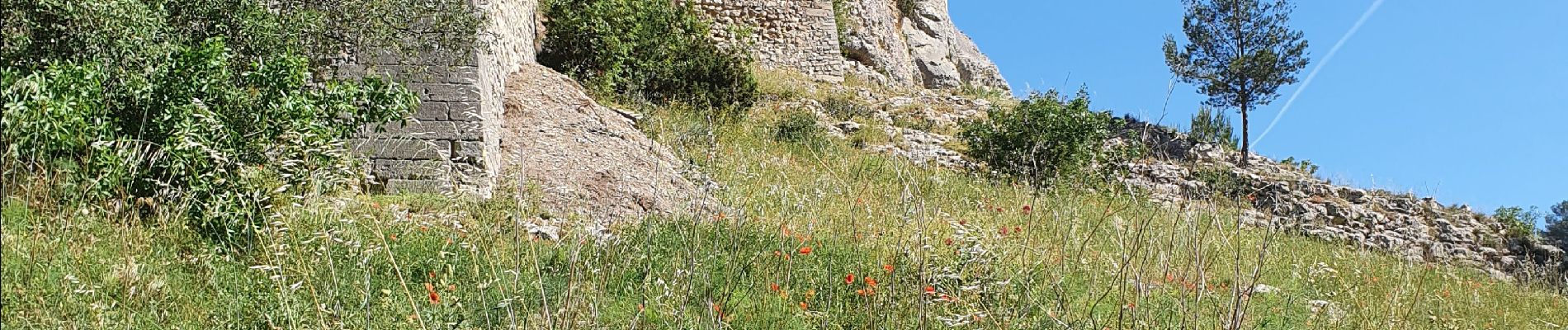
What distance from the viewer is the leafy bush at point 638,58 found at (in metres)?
13.6

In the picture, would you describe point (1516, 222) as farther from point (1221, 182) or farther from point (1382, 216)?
point (1221, 182)

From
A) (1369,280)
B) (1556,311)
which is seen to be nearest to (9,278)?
(1369,280)

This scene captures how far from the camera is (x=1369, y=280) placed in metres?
7.16

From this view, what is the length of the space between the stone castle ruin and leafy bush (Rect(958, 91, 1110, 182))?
5419 millimetres

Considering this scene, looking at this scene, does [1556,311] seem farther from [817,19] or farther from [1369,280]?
[817,19]

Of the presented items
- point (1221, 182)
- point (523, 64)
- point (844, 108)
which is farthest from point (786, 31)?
point (1221, 182)

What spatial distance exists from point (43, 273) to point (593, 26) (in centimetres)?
1028

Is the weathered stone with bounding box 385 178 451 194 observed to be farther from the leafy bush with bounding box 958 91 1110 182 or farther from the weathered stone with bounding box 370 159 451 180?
Answer: the leafy bush with bounding box 958 91 1110 182

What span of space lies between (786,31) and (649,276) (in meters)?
16.7

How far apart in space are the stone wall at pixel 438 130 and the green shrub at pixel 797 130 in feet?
15.6

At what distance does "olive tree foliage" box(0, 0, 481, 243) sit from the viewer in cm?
480

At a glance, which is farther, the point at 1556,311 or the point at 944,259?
the point at 1556,311

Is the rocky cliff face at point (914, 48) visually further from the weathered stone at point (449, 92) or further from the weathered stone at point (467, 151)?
the weathered stone at point (467, 151)

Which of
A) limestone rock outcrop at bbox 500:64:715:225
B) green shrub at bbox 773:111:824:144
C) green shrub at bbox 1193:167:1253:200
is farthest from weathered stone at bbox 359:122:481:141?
green shrub at bbox 1193:167:1253:200
